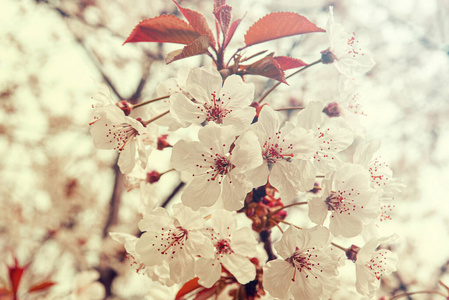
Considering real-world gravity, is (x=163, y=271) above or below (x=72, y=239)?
above

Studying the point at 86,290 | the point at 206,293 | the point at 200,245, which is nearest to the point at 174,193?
the point at 86,290

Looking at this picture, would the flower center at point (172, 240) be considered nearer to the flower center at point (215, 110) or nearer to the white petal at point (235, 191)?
the white petal at point (235, 191)

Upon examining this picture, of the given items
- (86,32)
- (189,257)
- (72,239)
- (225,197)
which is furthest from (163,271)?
(86,32)

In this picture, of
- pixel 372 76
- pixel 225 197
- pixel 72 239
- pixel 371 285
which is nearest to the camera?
pixel 225 197

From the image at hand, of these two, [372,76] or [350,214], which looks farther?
[372,76]

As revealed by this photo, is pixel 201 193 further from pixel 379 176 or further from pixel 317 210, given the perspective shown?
pixel 379 176

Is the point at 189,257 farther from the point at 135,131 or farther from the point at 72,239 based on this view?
the point at 72,239

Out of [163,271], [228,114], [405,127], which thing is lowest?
[405,127]
